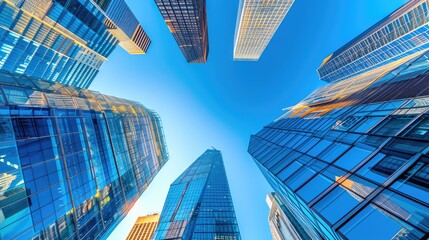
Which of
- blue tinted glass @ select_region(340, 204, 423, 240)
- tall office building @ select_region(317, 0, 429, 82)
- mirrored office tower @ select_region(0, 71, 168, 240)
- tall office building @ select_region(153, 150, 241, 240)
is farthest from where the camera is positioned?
tall office building @ select_region(317, 0, 429, 82)

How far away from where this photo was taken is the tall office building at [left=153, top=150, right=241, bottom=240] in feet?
181

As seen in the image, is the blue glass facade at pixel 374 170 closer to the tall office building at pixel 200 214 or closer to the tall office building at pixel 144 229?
the tall office building at pixel 200 214

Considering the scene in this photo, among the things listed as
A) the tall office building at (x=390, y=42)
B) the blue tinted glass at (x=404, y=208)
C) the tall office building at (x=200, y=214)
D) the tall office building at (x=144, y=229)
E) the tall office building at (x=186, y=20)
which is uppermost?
the tall office building at (x=186, y=20)

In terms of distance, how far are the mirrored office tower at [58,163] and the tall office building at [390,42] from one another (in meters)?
78.7

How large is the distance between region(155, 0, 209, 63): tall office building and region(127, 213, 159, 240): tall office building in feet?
438

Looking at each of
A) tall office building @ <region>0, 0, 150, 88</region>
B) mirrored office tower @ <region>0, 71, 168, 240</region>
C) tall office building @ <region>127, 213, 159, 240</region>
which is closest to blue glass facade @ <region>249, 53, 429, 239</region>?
mirrored office tower @ <region>0, 71, 168, 240</region>

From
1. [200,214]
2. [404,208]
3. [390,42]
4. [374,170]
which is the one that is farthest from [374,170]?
[390,42]

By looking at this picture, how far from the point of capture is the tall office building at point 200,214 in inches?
2178

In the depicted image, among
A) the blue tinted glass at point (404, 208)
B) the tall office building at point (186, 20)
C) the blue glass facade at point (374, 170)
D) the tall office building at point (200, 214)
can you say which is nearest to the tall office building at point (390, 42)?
the tall office building at point (200, 214)

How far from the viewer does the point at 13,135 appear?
1547 centimetres

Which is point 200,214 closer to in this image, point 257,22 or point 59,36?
point 59,36

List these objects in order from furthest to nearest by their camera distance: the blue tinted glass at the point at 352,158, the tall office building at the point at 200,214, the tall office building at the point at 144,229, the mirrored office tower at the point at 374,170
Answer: the tall office building at the point at 144,229 → the tall office building at the point at 200,214 → the blue tinted glass at the point at 352,158 → the mirrored office tower at the point at 374,170

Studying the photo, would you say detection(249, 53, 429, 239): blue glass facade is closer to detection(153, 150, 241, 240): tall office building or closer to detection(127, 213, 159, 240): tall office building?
detection(153, 150, 241, 240): tall office building

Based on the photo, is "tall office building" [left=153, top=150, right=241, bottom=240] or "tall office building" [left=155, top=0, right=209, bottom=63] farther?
"tall office building" [left=155, top=0, right=209, bottom=63]
